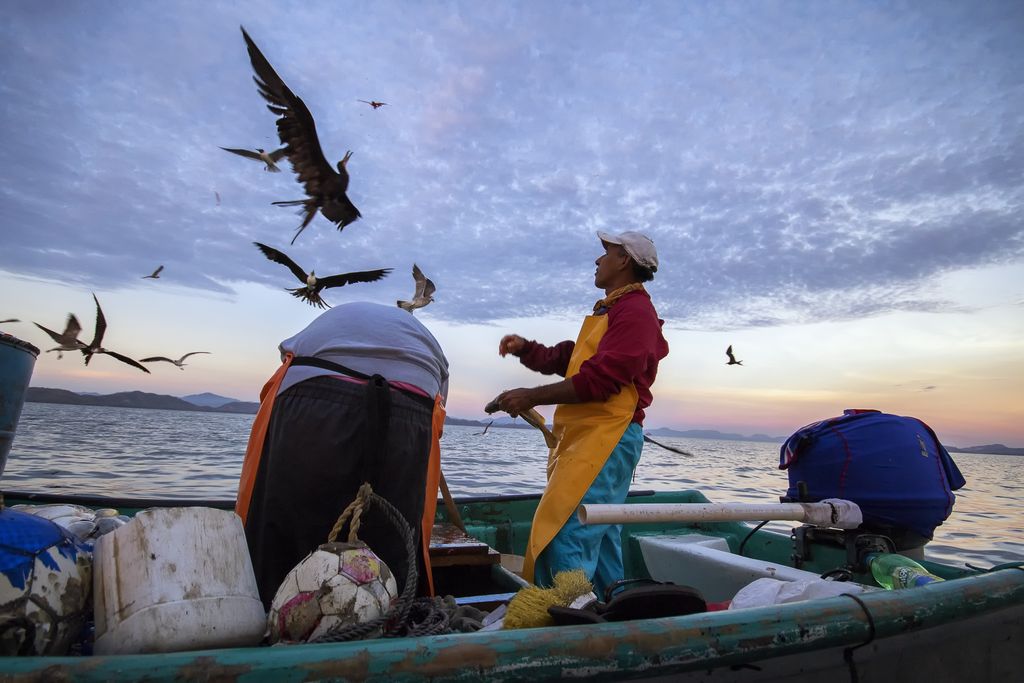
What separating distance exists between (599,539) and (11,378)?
259cm

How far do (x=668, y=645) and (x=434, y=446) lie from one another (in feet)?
4.05

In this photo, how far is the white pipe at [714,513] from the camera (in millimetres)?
2053

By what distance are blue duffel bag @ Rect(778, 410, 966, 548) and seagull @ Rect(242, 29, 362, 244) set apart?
206 inches

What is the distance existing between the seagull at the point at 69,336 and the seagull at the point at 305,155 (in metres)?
3.38

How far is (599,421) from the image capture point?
3014 mm

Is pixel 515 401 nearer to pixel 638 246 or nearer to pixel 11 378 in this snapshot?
pixel 638 246

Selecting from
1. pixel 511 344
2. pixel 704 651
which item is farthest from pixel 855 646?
pixel 511 344

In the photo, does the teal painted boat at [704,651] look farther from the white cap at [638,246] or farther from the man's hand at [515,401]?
the white cap at [638,246]

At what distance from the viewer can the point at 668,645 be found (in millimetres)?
1247

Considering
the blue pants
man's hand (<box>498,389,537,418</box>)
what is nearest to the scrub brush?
the blue pants

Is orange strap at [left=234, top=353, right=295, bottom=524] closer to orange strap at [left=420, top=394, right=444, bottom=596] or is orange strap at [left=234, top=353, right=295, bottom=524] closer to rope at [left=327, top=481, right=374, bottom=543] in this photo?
rope at [left=327, top=481, right=374, bottom=543]

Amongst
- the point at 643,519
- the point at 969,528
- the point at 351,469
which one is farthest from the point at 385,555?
the point at 969,528

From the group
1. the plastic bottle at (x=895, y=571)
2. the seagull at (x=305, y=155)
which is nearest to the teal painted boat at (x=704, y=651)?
the plastic bottle at (x=895, y=571)

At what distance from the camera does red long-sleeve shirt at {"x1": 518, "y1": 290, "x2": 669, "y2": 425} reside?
2.91 meters
